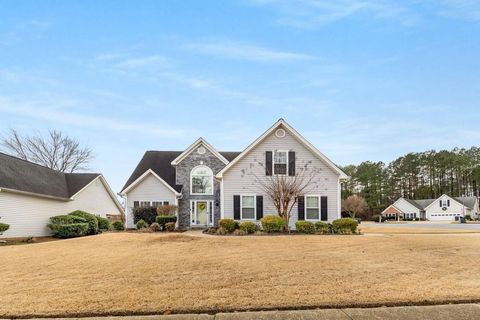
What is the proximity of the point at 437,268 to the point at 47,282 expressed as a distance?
905 centimetres

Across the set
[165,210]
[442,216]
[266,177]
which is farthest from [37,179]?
[442,216]

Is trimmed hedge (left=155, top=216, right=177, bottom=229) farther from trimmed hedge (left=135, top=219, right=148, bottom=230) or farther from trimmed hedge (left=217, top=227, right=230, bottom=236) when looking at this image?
trimmed hedge (left=217, top=227, right=230, bottom=236)

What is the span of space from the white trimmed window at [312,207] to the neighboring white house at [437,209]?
190 ft

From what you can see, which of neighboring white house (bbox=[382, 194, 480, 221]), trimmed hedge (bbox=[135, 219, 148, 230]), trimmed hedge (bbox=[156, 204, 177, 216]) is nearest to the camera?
trimmed hedge (bbox=[135, 219, 148, 230])

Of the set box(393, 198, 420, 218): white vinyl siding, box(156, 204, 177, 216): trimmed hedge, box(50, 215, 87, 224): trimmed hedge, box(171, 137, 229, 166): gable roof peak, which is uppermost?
box(171, 137, 229, 166): gable roof peak

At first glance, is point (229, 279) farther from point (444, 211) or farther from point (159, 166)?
point (444, 211)

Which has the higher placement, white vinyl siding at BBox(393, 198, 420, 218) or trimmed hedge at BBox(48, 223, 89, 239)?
trimmed hedge at BBox(48, 223, 89, 239)

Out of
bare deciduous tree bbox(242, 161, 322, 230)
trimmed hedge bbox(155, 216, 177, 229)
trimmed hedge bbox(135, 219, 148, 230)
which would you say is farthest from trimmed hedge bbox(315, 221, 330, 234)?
trimmed hedge bbox(135, 219, 148, 230)

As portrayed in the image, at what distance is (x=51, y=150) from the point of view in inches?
1794

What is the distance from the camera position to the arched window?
98.0 ft

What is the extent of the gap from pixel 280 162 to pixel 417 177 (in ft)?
240

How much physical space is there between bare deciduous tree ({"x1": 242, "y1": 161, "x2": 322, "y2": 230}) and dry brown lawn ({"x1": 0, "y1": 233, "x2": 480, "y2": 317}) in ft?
31.8

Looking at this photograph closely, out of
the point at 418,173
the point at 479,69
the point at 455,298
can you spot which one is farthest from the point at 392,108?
the point at 418,173

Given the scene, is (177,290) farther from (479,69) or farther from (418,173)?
(418,173)
